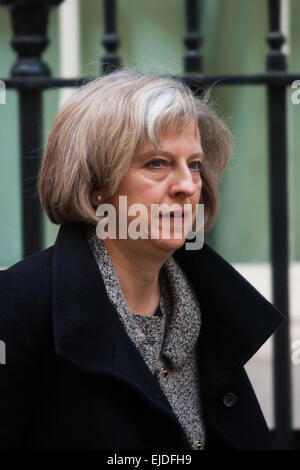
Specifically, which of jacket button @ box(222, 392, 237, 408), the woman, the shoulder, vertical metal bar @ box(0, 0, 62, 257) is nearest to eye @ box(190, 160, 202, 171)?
the woman

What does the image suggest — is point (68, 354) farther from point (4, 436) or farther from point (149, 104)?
point (149, 104)

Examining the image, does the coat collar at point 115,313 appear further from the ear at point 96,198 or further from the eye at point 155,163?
the eye at point 155,163

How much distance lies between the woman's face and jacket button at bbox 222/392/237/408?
47cm

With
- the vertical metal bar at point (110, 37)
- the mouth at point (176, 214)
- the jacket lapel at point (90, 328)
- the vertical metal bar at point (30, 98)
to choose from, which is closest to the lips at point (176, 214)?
the mouth at point (176, 214)

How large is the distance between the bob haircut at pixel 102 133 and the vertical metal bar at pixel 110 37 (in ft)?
3.99

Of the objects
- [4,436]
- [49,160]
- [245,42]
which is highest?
[245,42]

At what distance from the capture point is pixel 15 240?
4.73m

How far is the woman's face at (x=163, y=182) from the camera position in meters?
2.45

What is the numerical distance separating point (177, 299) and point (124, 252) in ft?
0.80

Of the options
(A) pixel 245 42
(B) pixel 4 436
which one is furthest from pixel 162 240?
(A) pixel 245 42

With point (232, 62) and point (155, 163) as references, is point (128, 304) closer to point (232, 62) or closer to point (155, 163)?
point (155, 163)

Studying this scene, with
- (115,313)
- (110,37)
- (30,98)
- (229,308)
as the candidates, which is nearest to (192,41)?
(110,37)

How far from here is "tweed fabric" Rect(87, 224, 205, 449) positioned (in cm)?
250

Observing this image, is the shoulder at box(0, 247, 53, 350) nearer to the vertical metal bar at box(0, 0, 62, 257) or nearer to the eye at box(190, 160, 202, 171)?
the eye at box(190, 160, 202, 171)
